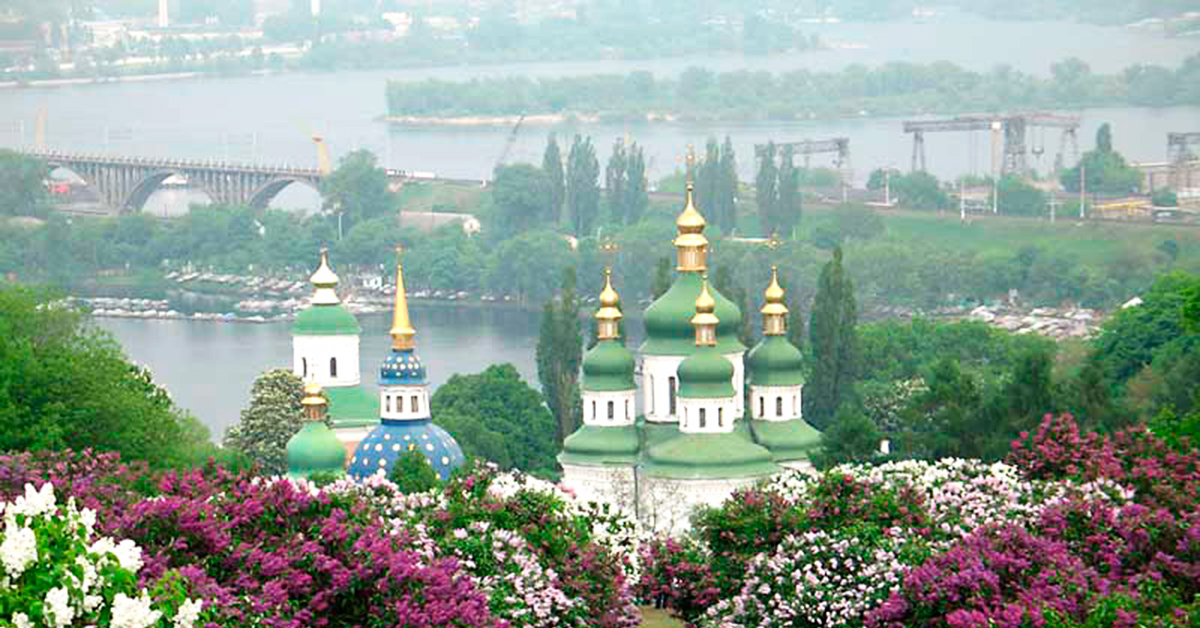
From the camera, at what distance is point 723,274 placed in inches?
1358

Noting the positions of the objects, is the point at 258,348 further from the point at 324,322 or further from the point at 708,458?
the point at 708,458

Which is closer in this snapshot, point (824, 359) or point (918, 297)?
point (824, 359)

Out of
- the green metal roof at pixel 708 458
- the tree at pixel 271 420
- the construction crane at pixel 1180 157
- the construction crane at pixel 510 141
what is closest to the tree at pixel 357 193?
the construction crane at pixel 510 141

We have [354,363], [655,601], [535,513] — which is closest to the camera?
Answer: [535,513]

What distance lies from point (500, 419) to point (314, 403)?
19.2ft

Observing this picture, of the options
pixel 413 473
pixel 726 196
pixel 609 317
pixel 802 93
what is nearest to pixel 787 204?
pixel 726 196

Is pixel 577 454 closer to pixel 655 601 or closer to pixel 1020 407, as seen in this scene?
pixel 1020 407

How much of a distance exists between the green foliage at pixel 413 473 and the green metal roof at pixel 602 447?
2.32 metres

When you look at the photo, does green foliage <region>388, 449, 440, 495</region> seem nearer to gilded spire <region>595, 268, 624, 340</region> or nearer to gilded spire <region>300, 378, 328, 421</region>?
gilded spire <region>300, 378, 328, 421</region>

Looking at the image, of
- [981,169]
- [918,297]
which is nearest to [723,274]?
[918,297]

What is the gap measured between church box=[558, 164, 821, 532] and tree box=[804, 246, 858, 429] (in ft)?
13.2

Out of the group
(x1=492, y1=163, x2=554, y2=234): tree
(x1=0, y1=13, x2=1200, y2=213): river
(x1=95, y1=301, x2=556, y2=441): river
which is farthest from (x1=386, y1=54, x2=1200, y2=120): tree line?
(x1=95, y1=301, x2=556, y2=441): river

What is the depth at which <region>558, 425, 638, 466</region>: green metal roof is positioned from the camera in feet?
96.6

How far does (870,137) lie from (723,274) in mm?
57070
